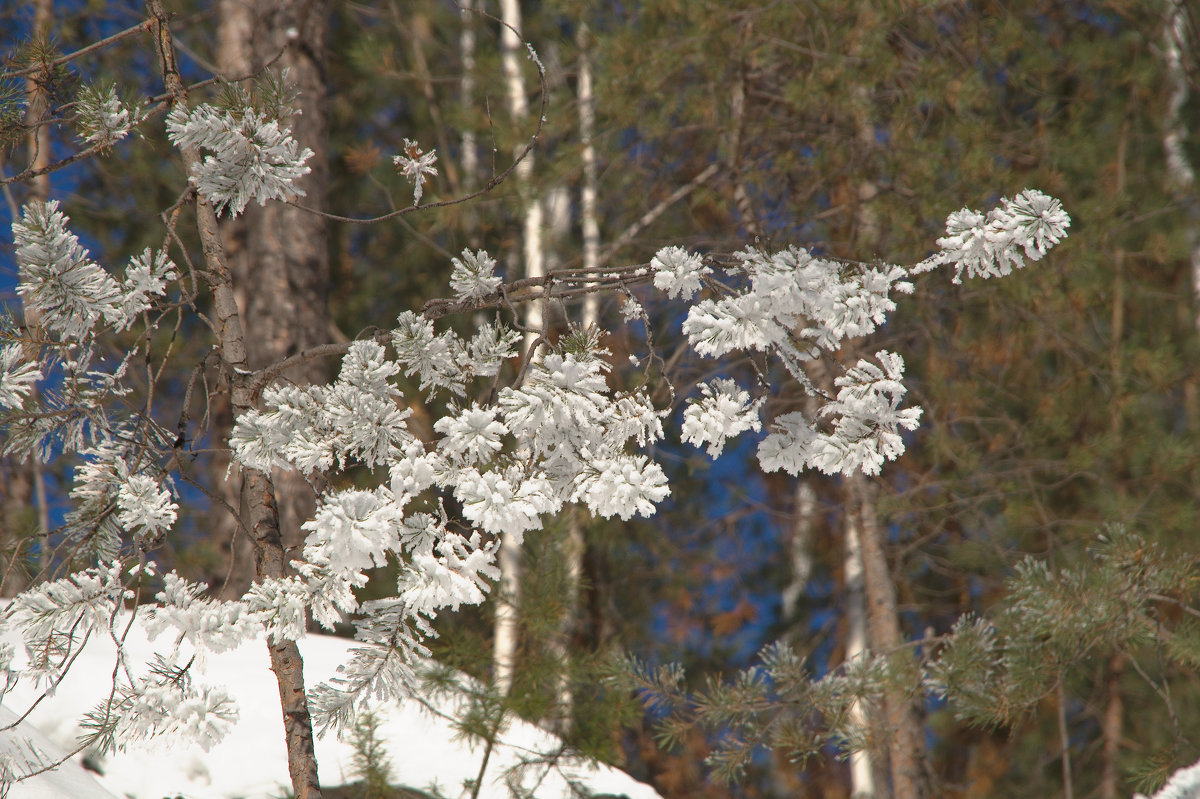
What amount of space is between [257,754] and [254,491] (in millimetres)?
1377

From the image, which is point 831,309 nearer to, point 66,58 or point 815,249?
point 66,58

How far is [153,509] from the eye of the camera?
5.18ft

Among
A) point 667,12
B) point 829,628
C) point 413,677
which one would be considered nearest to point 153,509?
point 413,677

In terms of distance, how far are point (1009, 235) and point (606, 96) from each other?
2632mm

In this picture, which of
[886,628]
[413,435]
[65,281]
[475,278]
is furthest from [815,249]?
[65,281]

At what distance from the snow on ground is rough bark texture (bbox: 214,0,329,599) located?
1.05 meters

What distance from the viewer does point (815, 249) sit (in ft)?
14.1

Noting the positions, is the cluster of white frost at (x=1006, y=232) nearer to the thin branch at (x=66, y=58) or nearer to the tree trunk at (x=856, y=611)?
the thin branch at (x=66, y=58)

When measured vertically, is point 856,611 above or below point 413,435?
above

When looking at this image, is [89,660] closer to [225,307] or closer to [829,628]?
[225,307]

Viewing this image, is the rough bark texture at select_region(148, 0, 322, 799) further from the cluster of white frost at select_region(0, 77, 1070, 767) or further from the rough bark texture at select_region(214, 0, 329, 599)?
the rough bark texture at select_region(214, 0, 329, 599)

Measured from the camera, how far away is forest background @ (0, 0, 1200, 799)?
377cm

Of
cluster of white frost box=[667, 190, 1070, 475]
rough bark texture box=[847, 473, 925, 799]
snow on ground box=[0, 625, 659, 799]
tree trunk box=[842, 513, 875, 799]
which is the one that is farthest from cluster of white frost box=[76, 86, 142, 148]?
tree trunk box=[842, 513, 875, 799]

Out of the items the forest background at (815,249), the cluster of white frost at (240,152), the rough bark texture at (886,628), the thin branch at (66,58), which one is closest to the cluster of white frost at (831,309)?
the cluster of white frost at (240,152)
